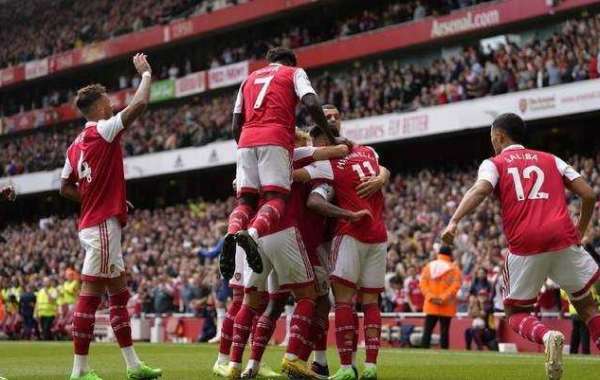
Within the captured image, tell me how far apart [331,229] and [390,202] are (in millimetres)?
19972

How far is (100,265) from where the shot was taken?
30.2 feet

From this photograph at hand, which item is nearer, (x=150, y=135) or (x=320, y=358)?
(x=320, y=358)

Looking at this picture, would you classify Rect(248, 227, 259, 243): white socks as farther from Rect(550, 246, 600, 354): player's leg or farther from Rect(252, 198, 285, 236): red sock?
Rect(550, 246, 600, 354): player's leg

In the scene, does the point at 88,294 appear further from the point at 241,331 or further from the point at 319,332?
the point at 319,332

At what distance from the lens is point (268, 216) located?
28.4ft

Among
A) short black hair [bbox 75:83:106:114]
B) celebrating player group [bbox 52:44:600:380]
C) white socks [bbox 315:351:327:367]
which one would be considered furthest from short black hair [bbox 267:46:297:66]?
white socks [bbox 315:351:327:367]

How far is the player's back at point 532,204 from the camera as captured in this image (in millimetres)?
8383

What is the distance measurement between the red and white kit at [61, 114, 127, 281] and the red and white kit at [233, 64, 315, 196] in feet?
3.69

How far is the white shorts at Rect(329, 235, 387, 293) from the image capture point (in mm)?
9703

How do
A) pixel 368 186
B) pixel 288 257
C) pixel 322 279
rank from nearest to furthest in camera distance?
pixel 288 257, pixel 368 186, pixel 322 279

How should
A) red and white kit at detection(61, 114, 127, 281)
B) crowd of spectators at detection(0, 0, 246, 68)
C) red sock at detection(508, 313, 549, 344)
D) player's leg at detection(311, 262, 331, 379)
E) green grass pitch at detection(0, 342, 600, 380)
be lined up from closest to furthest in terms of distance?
red sock at detection(508, 313, 549, 344), red and white kit at detection(61, 114, 127, 281), player's leg at detection(311, 262, 331, 379), green grass pitch at detection(0, 342, 600, 380), crowd of spectators at detection(0, 0, 246, 68)

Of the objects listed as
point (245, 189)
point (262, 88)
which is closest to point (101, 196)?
point (245, 189)

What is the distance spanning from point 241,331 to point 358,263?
132cm

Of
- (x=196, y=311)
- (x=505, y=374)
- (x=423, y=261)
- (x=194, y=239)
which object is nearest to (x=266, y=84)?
(x=505, y=374)
